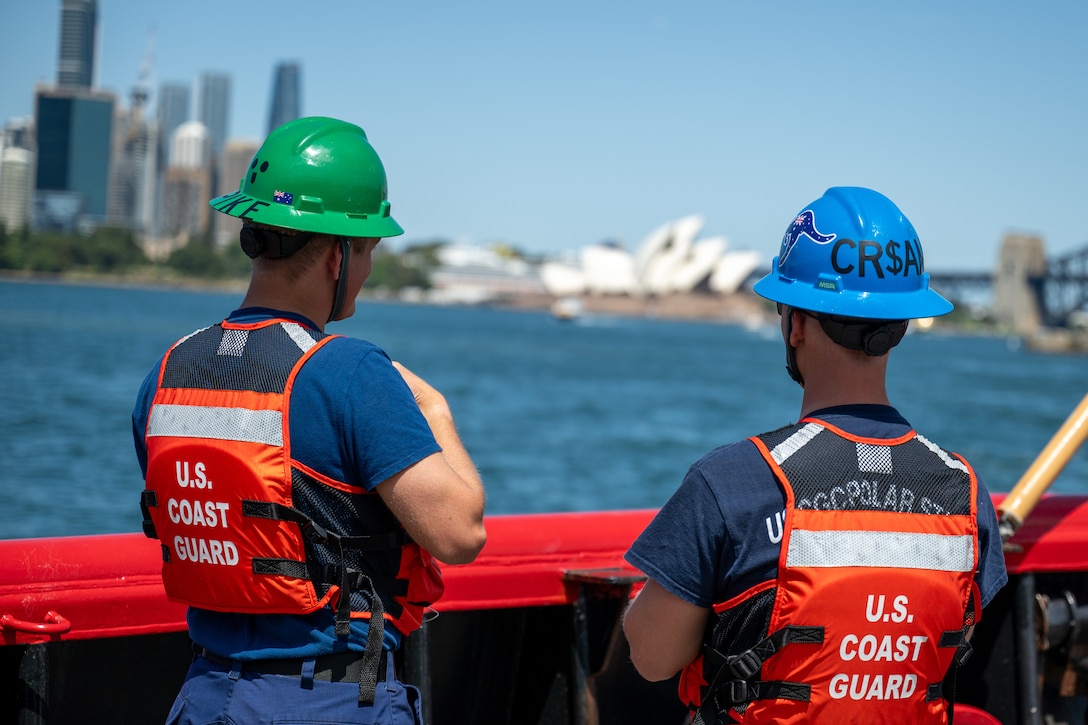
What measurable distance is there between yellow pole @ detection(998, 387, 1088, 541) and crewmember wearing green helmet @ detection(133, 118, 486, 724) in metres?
1.61

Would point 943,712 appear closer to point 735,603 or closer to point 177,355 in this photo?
point 735,603

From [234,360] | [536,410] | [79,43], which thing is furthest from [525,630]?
[536,410]

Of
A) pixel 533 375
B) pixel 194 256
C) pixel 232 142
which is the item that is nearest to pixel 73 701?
pixel 533 375

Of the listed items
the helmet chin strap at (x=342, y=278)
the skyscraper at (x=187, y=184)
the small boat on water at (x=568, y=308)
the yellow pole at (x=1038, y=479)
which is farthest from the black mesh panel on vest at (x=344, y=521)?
the small boat on water at (x=568, y=308)

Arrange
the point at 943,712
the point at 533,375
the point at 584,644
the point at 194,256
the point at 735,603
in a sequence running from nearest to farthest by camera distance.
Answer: the point at 735,603 < the point at 943,712 < the point at 584,644 < the point at 533,375 < the point at 194,256

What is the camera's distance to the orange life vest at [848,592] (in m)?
1.52

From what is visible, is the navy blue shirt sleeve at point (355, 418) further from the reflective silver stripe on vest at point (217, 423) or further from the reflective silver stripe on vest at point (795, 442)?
the reflective silver stripe on vest at point (795, 442)

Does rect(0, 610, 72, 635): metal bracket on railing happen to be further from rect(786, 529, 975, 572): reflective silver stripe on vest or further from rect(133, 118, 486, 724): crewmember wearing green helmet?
rect(786, 529, 975, 572): reflective silver stripe on vest

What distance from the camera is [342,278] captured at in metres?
1.70

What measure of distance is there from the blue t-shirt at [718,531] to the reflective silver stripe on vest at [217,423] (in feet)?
1.66

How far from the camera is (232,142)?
10188 centimetres

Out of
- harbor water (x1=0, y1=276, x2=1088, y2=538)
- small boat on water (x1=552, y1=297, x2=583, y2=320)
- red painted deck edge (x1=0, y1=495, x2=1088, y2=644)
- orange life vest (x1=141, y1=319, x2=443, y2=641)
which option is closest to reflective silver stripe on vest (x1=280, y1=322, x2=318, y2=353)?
orange life vest (x1=141, y1=319, x2=443, y2=641)

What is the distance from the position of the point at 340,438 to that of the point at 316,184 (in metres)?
0.38

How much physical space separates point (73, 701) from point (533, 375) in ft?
150
